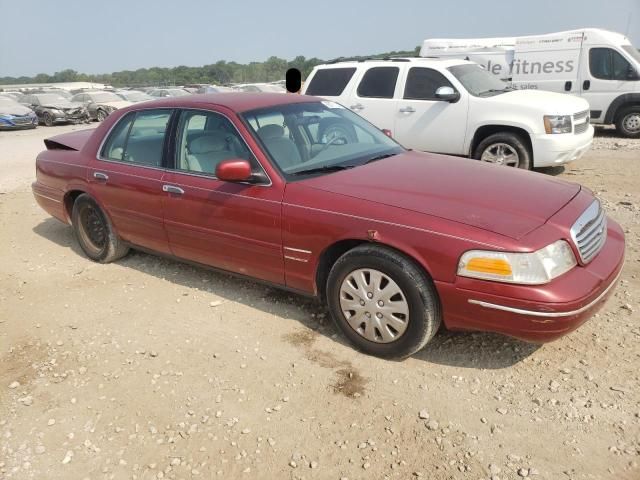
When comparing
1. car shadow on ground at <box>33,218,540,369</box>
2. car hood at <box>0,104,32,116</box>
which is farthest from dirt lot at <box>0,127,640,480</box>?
car hood at <box>0,104,32,116</box>

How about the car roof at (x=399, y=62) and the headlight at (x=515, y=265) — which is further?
the car roof at (x=399, y=62)

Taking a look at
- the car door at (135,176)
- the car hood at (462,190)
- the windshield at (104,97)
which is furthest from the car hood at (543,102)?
the windshield at (104,97)

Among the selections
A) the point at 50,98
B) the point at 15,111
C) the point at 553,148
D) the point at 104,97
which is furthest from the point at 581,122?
the point at 50,98

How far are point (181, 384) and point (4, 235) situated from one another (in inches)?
176

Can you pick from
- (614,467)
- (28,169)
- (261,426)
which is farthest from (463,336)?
(28,169)

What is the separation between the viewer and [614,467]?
2449 millimetres

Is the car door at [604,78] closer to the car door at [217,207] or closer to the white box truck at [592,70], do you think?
the white box truck at [592,70]

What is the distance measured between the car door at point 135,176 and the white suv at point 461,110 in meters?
4.11

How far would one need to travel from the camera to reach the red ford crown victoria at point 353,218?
2.88 metres

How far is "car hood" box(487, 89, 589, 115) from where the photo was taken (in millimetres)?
7461

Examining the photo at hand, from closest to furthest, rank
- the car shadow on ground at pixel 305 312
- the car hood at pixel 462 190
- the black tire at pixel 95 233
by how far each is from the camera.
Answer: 1. the car hood at pixel 462 190
2. the car shadow on ground at pixel 305 312
3. the black tire at pixel 95 233

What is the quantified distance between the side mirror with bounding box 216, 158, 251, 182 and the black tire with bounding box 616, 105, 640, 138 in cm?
1109

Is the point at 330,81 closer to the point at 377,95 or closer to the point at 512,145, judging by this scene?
the point at 377,95

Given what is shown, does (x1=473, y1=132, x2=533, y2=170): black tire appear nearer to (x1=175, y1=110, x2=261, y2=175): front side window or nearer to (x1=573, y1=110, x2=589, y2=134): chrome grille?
(x1=573, y1=110, x2=589, y2=134): chrome grille
